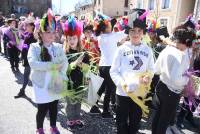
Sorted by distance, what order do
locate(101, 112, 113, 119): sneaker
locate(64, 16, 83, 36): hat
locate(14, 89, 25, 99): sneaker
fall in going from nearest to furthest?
locate(64, 16, 83, 36): hat, locate(101, 112, 113, 119): sneaker, locate(14, 89, 25, 99): sneaker

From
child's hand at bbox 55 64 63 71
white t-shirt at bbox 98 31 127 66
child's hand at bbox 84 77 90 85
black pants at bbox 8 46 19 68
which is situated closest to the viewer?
child's hand at bbox 55 64 63 71

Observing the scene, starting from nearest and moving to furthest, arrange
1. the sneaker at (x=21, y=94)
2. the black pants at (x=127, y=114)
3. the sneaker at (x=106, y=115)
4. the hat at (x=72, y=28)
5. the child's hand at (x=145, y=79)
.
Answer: the child's hand at (x=145, y=79) → the black pants at (x=127, y=114) → the hat at (x=72, y=28) → the sneaker at (x=106, y=115) → the sneaker at (x=21, y=94)

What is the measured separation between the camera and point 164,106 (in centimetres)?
357

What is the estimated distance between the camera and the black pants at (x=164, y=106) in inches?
139

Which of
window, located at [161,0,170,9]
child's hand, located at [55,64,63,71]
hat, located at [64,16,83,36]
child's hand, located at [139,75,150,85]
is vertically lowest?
child's hand, located at [139,75,150,85]

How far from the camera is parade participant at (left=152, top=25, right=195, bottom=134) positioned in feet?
11.0

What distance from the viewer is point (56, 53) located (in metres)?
3.91

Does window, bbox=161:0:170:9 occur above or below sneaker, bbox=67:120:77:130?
above

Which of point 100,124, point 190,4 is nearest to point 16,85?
point 100,124

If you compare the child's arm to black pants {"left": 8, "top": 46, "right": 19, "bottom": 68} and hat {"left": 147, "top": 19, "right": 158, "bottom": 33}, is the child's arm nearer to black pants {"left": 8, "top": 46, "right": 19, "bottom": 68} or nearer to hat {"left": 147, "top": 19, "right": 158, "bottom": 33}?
hat {"left": 147, "top": 19, "right": 158, "bottom": 33}

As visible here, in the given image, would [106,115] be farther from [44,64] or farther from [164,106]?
[44,64]

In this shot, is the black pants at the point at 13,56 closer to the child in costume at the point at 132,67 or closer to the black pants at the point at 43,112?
the black pants at the point at 43,112

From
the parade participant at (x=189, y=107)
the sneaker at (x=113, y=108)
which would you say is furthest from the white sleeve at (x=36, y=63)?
the parade participant at (x=189, y=107)

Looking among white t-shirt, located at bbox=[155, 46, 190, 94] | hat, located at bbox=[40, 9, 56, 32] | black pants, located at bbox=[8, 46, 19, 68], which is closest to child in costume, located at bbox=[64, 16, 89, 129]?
hat, located at bbox=[40, 9, 56, 32]
